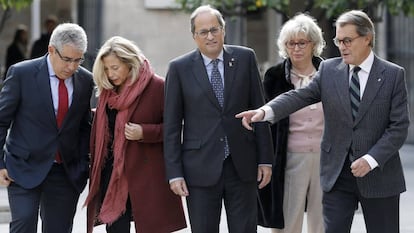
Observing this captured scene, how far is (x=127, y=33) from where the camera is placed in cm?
1783

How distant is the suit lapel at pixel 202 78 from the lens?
23.4 feet

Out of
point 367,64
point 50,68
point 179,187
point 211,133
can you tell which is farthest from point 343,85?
point 50,68

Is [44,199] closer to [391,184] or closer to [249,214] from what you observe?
[249,214]

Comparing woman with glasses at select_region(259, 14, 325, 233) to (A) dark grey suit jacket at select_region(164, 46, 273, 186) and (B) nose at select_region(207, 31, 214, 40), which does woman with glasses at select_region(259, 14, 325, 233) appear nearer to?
(A) dark grey suit jacket at select_region(164, 46, 273, 186)

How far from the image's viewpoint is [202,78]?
7.16 m

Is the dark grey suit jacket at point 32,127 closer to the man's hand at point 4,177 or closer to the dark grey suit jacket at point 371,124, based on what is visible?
the man's hand at point 4,177

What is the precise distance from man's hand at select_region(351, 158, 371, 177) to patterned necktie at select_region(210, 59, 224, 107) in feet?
3.29

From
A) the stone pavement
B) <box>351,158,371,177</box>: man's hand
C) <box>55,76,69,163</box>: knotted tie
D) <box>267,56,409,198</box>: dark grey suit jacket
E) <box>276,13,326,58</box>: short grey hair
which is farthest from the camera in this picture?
the stone pavement

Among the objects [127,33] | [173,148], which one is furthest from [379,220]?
[127,33]

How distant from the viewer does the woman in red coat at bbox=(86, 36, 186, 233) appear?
23.8 feet

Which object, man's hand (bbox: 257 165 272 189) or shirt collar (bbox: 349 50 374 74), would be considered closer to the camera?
shirt collar (bbox: 349 50 374 74)

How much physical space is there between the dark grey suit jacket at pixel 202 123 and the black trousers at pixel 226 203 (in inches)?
2.3

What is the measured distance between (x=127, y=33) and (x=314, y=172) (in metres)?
10.2

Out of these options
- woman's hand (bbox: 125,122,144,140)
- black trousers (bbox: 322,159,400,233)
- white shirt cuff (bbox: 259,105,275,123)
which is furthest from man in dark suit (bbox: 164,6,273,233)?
black trousers (bbox: 322,159,400,233)
